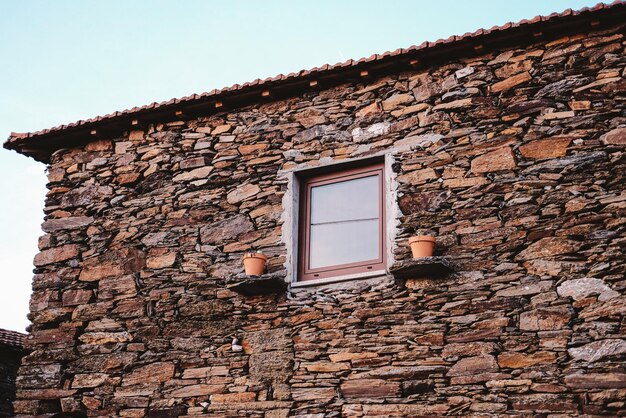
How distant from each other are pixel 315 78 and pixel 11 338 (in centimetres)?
763

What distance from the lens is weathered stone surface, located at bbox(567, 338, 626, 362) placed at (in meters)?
5.23

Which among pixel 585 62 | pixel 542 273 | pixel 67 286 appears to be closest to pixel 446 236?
pixel 542 273

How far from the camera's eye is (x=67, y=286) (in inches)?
291

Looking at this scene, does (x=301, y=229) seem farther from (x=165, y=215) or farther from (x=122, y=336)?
(x=122, y=336)

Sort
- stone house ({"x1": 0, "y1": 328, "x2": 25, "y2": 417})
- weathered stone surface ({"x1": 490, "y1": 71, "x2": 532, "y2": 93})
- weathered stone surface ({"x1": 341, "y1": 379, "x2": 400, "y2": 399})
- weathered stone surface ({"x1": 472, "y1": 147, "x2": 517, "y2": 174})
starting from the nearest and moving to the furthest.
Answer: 1. weathered stone surface ({"x1": 341, "y1": 379, "x2": 400, "y2": 399})
2. weathered stone surface ({"x1": 472, "y1": 147, "x2": 517, "y2": 174})
3. weathered stone surface ({"x1": 490, "y1": 71, "x2": 532, "y2": 93})
4. stone house ({"x1": 0, "y1": 328, "x2": 25, "y2": 417})

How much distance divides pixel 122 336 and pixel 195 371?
0.91 metres

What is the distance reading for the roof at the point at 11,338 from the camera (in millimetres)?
11534

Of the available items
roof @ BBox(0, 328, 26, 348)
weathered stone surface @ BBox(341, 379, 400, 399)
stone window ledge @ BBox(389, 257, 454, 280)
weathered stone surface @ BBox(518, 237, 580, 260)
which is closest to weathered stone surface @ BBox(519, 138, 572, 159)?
weathered stone surface @ BBox(518, 237, 580, 260)

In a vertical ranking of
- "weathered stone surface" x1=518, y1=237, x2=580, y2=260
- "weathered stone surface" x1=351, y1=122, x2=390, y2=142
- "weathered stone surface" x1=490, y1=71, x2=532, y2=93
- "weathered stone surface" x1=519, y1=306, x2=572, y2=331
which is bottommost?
"weathered stone surface" x1=519, y1=306, x2=572, y2=331

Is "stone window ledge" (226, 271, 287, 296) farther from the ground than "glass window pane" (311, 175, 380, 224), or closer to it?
closer to it

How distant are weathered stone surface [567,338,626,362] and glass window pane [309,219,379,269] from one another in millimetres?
1883

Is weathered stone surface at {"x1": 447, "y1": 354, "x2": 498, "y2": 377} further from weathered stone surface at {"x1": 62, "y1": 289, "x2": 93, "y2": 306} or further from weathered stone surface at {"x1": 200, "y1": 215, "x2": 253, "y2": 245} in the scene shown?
weathered stone surface at {"x1": 62, "y1": 289, "x2": 93, "y2": 306}

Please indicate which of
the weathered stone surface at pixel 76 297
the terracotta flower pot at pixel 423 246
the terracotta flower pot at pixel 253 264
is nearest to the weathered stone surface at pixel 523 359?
the terracotta flower pot at pixel 423 246

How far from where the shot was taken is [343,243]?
6.66 meters
